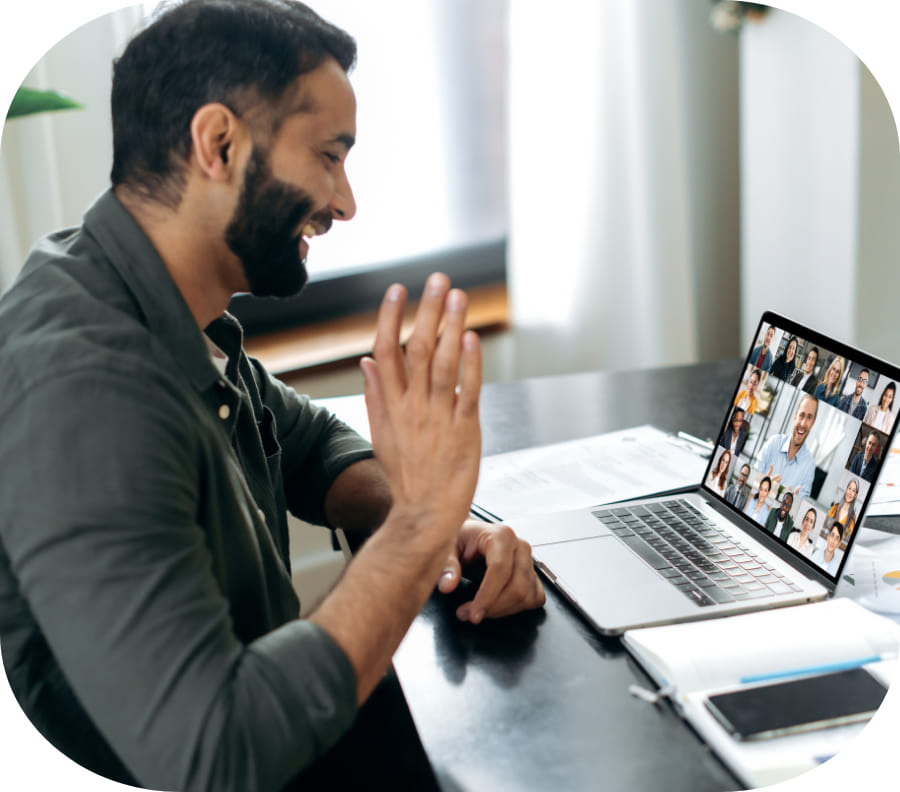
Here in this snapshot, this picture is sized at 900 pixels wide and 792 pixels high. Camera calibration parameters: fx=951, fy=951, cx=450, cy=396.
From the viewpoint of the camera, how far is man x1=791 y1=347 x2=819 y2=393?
1.02 meters

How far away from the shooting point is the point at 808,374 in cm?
102

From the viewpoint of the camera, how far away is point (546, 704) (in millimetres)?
814

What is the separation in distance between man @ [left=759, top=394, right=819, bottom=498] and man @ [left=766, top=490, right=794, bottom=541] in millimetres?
12

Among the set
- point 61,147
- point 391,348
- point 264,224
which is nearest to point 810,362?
point 391,348

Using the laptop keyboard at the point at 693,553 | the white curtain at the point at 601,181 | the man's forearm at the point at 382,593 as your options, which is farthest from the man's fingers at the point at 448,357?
the white curtain at the point at 601,181

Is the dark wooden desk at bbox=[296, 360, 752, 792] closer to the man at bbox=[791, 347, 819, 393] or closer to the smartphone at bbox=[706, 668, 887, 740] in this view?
the smartphone at bbox=[706, 668, 887, 740]

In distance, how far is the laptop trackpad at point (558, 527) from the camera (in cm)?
109

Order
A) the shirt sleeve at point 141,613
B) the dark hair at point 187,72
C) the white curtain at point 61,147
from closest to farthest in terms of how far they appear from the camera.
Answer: the shirt sleeve at point 141,613, the dark hair at point 187,72, the white curtain at point 61,147

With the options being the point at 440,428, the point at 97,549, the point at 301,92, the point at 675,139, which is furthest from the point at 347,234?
the point at 97,549

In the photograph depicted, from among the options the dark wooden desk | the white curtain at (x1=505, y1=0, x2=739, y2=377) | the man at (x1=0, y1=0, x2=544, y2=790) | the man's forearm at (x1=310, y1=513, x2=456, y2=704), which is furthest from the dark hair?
the white curtain at (x1=505, y1=0, x2=739, y2=377)

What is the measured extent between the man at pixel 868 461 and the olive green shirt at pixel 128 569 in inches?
20.7

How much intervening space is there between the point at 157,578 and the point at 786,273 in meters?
2.23

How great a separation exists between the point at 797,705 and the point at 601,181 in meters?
1.94

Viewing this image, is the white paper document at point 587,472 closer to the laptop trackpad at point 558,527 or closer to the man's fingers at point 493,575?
the laptop trackpad at point 558,527
